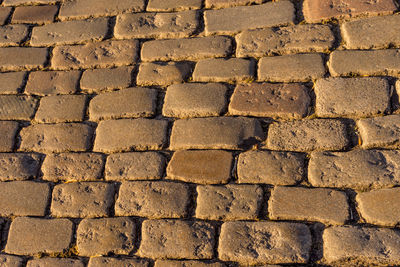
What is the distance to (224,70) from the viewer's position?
2.88 metres

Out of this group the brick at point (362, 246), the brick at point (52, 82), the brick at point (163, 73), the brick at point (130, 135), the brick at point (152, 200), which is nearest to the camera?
the brick at point (362, 246)

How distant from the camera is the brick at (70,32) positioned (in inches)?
131

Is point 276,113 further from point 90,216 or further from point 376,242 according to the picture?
point 90,216

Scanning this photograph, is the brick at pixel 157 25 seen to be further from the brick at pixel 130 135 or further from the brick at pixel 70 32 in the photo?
the brick at pixel 130 135

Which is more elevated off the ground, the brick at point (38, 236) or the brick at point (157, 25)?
the brick at point (157, 25)

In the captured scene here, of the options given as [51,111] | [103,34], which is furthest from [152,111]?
[103,34]

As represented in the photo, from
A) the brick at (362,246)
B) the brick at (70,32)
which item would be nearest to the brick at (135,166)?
the brick at (362,246)

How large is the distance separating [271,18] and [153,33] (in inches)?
32.3

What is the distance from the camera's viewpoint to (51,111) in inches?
115

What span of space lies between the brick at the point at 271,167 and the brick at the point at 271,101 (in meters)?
0.27

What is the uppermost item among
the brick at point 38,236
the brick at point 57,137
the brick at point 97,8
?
the brick at point 97,8

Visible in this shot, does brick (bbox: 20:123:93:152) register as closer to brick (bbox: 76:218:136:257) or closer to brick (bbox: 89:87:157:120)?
brick (bbox: 89:87:157:120)

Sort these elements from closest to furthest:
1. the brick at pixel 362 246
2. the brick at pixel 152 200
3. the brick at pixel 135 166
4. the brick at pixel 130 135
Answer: the brick at pixel 362 246
the brick at pixel 152 200
the brick at pixel 135 166
the brick at pixel 130 135

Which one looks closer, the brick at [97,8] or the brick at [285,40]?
the brick at [285,40]
